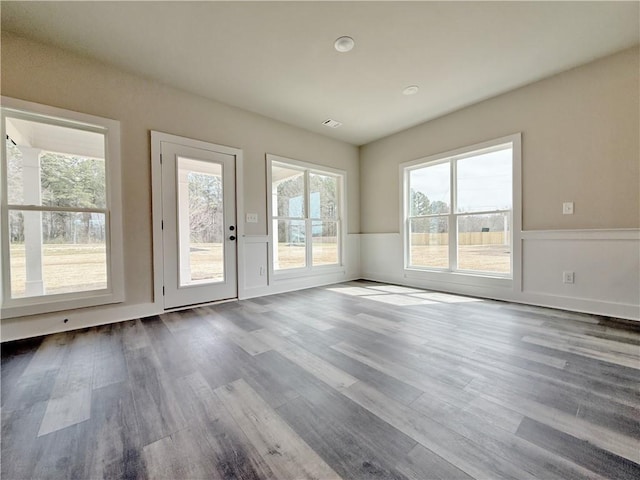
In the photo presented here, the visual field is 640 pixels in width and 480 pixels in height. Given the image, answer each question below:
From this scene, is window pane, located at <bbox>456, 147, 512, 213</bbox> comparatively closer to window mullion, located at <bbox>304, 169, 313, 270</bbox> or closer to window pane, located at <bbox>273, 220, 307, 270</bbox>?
window mullion, located at <bbox>304, 169, 313, 270</bbox>

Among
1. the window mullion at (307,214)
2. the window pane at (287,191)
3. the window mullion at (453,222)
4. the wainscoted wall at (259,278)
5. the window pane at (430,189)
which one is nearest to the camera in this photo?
the wainscoted wall at (259,278)

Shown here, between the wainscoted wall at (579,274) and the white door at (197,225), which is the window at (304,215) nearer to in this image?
the white door at (197,225)

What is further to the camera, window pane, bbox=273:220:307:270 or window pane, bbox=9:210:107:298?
window pane, bbox=273:220:307:270

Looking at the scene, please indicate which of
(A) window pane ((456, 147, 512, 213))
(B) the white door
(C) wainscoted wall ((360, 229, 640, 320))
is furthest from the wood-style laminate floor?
(A) window pane ((456, 147, 512, 213))

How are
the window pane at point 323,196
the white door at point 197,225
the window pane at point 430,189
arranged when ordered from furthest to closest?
the window pane at point 323,196 < the window pane at point 430,189 < the white door at point 197,225

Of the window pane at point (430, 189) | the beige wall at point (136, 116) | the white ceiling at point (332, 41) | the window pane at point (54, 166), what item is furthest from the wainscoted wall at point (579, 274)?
the window pane at point (54, 166)

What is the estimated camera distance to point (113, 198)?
2.71 metres

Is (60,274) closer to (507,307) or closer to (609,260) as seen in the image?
(507,307)

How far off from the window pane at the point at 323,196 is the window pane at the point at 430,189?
4.58ft

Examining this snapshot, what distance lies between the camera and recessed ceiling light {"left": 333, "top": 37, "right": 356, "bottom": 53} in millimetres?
2325

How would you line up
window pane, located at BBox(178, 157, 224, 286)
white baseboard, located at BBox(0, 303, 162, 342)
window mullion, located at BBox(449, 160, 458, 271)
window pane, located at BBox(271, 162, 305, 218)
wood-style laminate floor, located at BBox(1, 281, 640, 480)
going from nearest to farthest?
wood-style laminate floor, located at BBox(1, 281, 640, 480), white baseboard, located at BBox(0, 303, 162, 342), window pane, located at BBox(178, 157, 224, 286), window mullion, located at BBox(449, 160, 458, 271), window pane, located at BBox(271, 162, 305, 218)

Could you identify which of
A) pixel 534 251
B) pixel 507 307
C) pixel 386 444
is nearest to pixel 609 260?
pixel 534 251

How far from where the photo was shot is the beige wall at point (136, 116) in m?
2.34

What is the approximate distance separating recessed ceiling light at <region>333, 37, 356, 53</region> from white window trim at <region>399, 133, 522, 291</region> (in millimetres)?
2246
